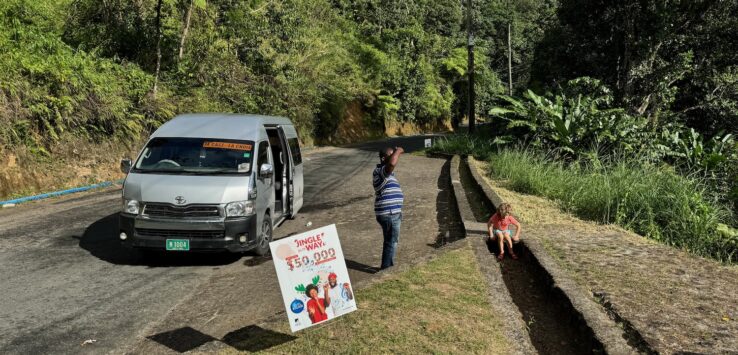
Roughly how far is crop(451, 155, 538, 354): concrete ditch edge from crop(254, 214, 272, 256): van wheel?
9.60ft

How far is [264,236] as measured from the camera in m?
7.41

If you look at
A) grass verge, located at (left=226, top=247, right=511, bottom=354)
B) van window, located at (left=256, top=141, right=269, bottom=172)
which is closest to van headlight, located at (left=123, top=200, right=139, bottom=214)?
van window, located at (left=256, top=141, right=269, bottom=172)

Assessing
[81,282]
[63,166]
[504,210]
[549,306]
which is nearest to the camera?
[549,306]

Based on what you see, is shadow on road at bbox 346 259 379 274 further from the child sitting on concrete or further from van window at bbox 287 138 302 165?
van window at bbox 287 138 302 165

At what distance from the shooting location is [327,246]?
4.39 m

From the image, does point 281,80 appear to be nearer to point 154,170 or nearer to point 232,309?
point 154,170

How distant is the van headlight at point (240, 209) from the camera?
6.64 metres

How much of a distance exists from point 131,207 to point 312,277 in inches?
141

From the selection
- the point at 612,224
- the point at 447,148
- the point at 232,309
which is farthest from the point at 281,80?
the point at 232,309

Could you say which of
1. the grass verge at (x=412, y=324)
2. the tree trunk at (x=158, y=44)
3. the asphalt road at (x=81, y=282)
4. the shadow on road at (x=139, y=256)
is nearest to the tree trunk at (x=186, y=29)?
the tree trunk at (x=158, y=44)

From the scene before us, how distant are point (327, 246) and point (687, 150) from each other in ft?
47.7

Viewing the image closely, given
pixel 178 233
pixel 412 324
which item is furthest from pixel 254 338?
pixel 178 233

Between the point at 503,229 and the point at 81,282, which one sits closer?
the point at 81,282

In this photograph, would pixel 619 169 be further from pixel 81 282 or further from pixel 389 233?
pixel 81 282
